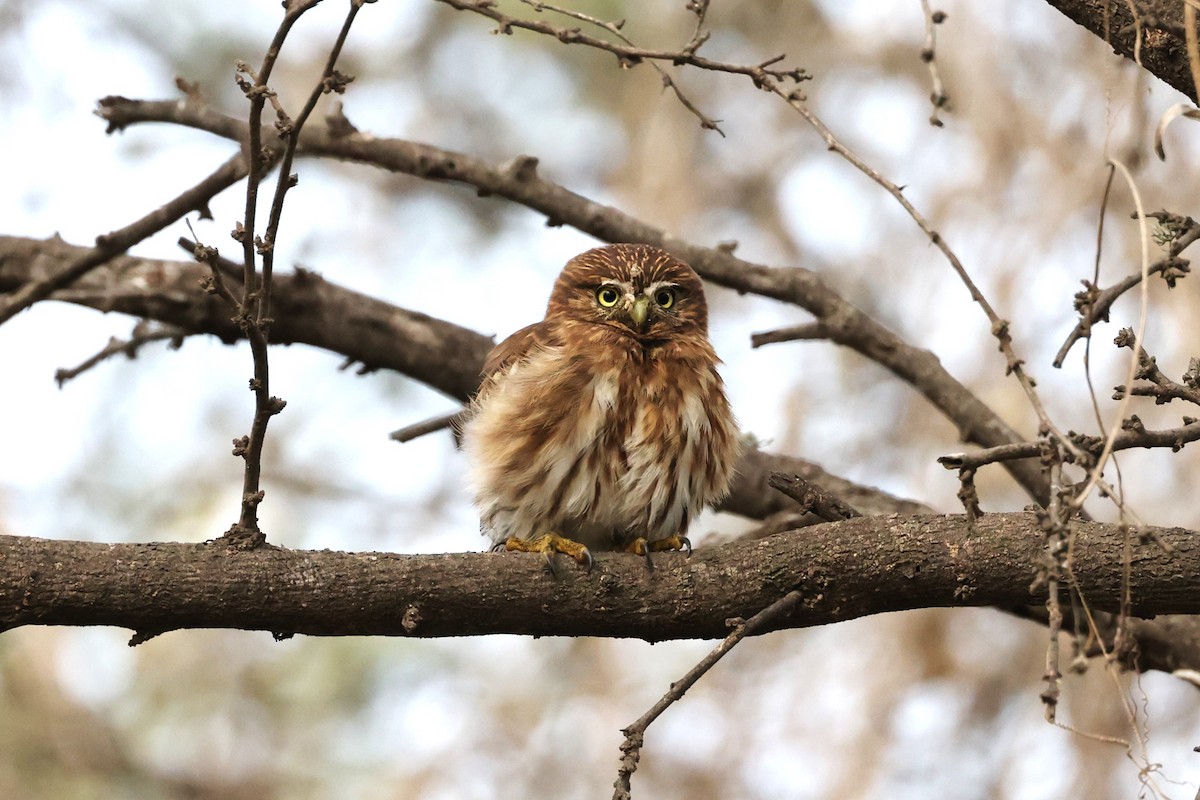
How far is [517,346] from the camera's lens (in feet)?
14.6

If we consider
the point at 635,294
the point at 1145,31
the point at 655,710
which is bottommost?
the point at 655,710

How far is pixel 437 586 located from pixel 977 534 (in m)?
1.24

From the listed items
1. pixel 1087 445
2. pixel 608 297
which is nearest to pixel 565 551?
pixel 1087 445

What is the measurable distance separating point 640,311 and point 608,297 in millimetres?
214

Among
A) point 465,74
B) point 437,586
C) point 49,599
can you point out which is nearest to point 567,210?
point 437,586

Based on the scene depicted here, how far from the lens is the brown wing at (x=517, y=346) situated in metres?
4.38

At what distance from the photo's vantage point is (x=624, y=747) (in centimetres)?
263

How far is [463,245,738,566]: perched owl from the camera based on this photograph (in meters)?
4.02

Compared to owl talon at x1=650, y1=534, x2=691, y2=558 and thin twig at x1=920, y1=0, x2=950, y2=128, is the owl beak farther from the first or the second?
thin twig at x1=920, y1=0, x2=950, y2=128

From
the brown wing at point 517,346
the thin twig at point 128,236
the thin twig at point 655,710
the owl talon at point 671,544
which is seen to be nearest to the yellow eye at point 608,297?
the brown wing at point 517,346

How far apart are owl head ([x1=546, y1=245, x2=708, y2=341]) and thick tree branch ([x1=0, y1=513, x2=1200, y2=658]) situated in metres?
1.51

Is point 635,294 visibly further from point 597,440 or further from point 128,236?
point 128,236

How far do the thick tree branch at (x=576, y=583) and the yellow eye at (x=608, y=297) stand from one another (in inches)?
64.3

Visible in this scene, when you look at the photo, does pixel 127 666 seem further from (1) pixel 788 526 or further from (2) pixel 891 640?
(1) pixel 788 526
